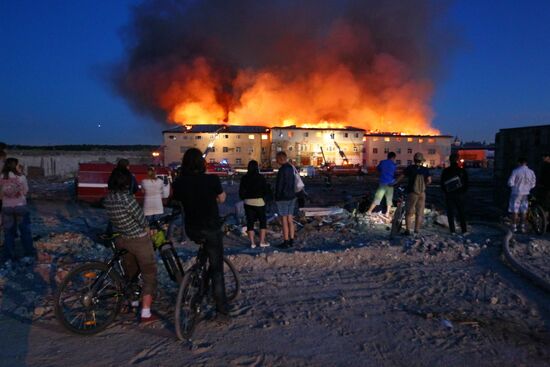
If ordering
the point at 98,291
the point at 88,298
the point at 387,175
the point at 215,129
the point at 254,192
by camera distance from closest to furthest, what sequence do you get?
the point at 88,298 → the point at 98,291 → the point at 254,192 → the point at 387,175 → the point at 215,129

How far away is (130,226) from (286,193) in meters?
4.11

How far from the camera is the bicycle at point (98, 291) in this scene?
411 cm

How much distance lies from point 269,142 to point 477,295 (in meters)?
61.4

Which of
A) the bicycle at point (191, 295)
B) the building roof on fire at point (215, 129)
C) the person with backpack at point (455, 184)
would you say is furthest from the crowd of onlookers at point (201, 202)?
the building roof on fire at point (215, 129)

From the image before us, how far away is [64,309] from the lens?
443 centimetres

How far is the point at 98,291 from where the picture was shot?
14.0 feet

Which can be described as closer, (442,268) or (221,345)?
(221,345)

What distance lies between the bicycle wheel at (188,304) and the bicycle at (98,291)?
425 millimetres

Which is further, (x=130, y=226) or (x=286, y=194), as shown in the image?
(x=286, y=194)

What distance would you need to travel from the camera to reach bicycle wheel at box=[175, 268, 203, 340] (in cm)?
397

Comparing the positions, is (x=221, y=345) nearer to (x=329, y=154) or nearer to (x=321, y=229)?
(x=321, y=229)

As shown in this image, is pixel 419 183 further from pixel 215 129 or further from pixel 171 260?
pixel 215 129

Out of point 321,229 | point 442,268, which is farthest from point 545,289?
point 321,229

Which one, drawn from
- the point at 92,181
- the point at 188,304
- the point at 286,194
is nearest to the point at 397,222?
the point at 286,194
